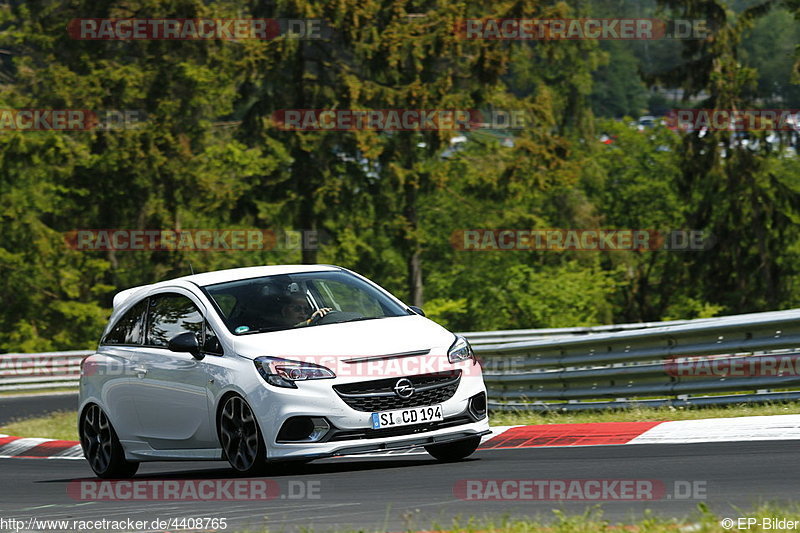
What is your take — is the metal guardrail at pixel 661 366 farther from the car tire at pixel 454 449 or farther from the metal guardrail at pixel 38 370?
the metal guardrail at pixel 38 370

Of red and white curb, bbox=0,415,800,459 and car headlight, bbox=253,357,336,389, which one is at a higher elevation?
car headlight, bbox=253,357,336,389

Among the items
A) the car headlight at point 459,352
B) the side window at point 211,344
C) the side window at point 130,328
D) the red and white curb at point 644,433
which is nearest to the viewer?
the car headlight at point 459,352

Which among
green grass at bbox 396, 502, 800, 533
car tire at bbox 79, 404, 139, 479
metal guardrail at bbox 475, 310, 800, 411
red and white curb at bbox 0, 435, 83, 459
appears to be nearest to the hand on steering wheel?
car tire at bbox 79, 404, 139, 479

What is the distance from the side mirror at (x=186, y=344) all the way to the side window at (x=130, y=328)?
1176 mm

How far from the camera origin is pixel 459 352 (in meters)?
9.78

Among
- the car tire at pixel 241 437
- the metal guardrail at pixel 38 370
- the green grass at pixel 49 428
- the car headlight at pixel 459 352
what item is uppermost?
the car headlight at pixel 459 352

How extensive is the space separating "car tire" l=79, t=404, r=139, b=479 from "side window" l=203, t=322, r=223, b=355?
1676 mm

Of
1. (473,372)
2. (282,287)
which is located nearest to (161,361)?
(282,287)

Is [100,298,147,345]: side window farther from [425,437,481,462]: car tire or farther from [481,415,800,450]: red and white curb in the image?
[481,415,800,450]: red and white curb

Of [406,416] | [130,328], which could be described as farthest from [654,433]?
[130,328]

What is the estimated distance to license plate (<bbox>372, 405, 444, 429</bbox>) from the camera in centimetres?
920

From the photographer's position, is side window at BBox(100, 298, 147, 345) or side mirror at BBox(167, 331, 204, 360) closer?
side mirror at BBox(167, 331, 204, 360)

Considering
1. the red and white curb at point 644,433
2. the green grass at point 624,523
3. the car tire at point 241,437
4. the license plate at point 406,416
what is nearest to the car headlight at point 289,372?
the car tire at point 241,437

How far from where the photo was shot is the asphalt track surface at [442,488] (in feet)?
23.8
